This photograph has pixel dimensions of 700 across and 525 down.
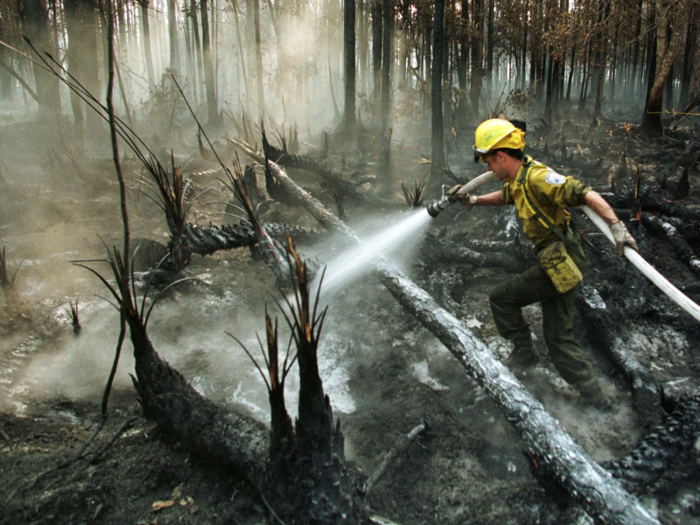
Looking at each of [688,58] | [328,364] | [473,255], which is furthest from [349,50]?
[688,58]

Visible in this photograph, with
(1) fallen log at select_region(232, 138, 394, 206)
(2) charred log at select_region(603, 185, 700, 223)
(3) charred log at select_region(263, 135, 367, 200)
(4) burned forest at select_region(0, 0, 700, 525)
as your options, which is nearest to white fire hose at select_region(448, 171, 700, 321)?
(4) burned forest at select_region(0, 0, 700, 525)

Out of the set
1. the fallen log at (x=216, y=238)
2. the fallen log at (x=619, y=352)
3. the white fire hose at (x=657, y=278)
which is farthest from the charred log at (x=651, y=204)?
the fallen log at (x=216, y=238)

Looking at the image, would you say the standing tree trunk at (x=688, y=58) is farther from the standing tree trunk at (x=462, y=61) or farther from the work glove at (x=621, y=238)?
the work glove at (x=621, y=238)

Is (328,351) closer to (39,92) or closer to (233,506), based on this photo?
(233,506)

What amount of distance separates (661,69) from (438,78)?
5.64 meters

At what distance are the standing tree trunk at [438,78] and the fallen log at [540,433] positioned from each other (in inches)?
213

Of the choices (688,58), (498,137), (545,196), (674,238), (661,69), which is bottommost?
(674,238)

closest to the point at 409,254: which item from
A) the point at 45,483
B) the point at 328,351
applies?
the point at 328,351

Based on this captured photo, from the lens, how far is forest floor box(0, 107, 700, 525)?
2078 millimetres

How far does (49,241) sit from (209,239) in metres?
2.59

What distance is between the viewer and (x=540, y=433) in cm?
221

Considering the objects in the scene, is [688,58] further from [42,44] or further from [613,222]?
[42,44]

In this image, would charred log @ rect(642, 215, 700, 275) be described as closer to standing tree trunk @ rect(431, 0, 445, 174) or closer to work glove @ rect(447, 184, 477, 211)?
work glove @ rect(447, 184, 477, 211)

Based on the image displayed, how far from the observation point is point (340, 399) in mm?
3039
